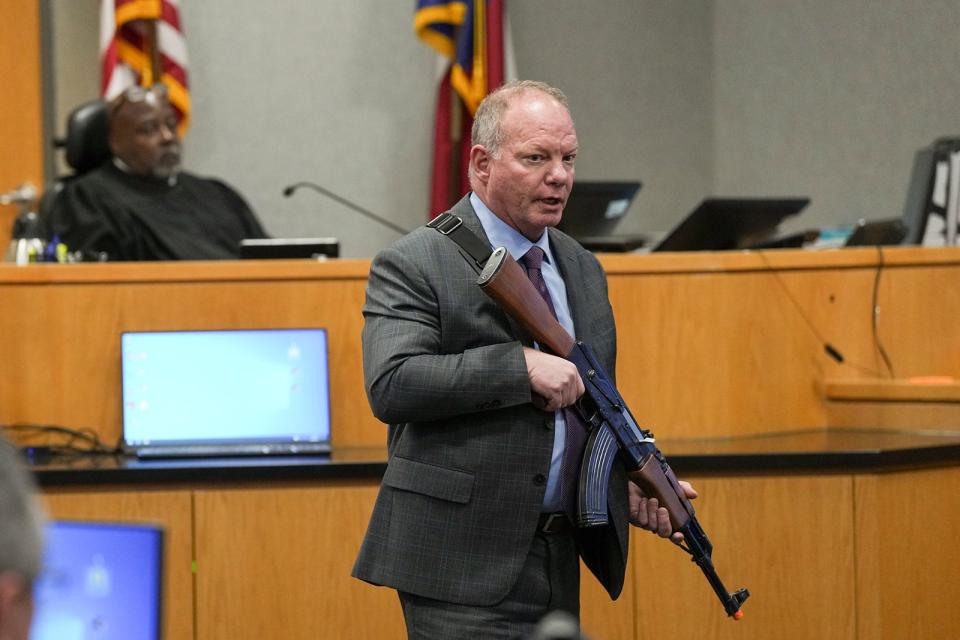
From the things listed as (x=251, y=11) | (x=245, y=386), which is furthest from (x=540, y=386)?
(x=251, y=11)

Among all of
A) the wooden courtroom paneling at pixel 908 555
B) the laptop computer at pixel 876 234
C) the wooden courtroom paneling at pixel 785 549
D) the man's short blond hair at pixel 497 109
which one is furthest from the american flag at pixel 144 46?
the man's short blond hair at pixel 497 109

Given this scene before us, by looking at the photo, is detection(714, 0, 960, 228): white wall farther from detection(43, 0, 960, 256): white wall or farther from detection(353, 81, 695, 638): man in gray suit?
detection(353, 81, 695, 638): man in gray suit

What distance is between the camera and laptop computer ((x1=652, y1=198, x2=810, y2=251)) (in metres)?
4.04

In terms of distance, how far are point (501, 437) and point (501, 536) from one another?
166 millimetres

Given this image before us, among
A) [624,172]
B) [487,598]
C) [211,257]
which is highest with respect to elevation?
[624,172]

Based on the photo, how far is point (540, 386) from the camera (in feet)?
7.39

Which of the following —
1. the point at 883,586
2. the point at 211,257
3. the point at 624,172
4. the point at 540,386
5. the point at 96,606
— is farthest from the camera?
the point at 624,172

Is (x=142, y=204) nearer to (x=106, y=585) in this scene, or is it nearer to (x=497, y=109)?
(x=497, y=109)

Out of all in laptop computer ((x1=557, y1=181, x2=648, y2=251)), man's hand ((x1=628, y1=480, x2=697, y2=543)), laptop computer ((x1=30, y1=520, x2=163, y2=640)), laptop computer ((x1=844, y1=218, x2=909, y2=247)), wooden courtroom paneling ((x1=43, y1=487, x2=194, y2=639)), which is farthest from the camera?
laptop computer ((x1=557, y1=181, x2=648, y2=251))

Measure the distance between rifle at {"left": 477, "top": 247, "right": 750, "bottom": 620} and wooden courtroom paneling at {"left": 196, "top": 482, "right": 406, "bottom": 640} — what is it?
3.73 feet

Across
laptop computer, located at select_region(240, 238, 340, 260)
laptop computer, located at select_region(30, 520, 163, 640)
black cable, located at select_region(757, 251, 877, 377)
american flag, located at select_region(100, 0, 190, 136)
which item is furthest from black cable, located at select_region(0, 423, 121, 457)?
american flag, located at select_region(100, 0, 190, 136)

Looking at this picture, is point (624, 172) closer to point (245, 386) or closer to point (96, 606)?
point (245, 386)

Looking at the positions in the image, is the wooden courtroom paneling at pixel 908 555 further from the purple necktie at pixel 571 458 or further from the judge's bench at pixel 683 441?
the purple necktie at pixel 571 458

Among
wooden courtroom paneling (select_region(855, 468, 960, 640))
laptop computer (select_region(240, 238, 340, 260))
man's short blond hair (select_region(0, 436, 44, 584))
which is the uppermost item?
laptop computer (select_region(240, 238, 340, 260))
